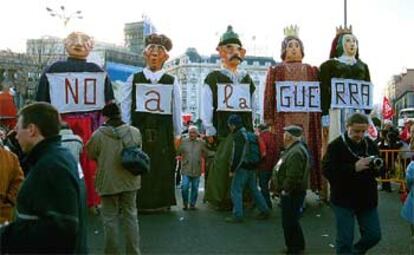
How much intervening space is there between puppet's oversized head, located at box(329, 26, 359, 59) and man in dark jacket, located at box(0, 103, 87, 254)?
8.03 meters

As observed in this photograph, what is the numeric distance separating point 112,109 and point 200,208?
438cm

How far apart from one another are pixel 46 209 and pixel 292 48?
26.5 ft

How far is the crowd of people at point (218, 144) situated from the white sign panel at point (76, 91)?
0.02 metres

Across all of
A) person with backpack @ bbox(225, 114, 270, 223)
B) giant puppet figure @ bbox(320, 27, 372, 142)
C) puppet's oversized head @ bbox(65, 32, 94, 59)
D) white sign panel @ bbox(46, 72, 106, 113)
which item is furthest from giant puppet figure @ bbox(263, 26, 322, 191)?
puppet's oversized head @ bbox(65, 32, 94, 59)

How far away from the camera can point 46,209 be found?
3373 millimetres

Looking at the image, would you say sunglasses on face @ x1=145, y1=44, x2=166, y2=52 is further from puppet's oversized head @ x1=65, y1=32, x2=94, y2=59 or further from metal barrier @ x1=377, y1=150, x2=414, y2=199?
metal barrier @ x1=377, y1=150, x2=414, y2=199

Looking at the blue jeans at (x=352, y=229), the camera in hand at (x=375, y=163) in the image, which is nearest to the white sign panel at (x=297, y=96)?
the blue jeans at (x=352, y=229)

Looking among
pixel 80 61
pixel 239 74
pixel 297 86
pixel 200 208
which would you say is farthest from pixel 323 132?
pixel 80 61

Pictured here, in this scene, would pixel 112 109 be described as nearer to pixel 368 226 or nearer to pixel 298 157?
pixel 298 157

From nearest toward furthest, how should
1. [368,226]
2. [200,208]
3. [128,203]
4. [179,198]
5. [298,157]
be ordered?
[368,226] < [128,203] < [298,157] < [200,208] < [179,198]

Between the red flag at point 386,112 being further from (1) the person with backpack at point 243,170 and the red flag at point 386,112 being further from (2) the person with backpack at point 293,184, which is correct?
(2) the person with backpack at point 293,184

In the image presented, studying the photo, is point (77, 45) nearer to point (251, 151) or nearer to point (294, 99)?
point (251, 151)

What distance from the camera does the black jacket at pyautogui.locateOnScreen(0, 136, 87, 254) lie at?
3.36 meters

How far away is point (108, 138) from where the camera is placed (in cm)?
671
